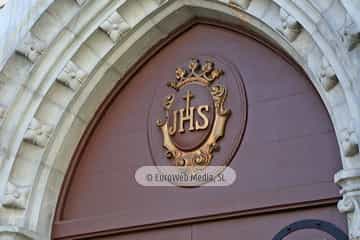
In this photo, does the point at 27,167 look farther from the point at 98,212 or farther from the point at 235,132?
the point at 235,132

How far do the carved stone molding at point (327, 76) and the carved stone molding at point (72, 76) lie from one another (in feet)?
6.19

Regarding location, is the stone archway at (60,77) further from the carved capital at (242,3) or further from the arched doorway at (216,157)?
the arched doorway at (216,157)

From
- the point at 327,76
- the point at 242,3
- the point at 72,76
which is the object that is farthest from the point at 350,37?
the point at 72,76

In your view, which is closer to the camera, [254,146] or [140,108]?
[254,146]

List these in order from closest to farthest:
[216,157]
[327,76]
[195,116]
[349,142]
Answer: [349,142] < [327,76] < [216,157] < [195,116]

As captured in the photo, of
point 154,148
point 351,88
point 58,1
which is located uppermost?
point 58,1

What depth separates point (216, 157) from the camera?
550 centimetres

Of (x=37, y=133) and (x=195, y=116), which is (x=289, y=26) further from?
(x=37, y=133)

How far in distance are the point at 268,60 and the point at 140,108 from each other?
39.9 inches

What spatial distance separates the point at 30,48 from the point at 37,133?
1.96 feet

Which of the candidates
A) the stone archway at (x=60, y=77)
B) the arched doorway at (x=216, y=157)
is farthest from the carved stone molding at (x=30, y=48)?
the arched doorway at (x=216, y=157)

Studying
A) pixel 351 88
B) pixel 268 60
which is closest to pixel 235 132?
pixel 268 60

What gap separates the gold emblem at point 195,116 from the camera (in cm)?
553

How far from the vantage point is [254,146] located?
5344 millimetres
